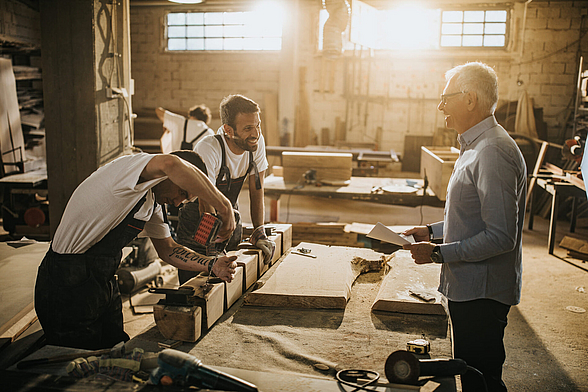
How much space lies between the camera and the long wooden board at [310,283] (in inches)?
80.5

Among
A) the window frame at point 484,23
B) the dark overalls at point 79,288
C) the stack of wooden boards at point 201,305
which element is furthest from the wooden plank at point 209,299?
the window frame at point 484,23

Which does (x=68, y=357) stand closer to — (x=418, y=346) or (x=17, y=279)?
(x=418, y=346)

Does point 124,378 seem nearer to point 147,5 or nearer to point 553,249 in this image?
point 553,249

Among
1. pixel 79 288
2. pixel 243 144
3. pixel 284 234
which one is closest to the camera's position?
pixel 79 288

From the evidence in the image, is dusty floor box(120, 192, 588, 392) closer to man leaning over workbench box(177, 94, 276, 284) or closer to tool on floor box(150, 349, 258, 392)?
man leaning over workbench box(177, 94, 276, 284)

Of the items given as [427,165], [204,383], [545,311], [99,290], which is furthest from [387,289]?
[427,165]

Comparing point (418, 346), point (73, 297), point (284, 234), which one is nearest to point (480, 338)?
point (418, 346)

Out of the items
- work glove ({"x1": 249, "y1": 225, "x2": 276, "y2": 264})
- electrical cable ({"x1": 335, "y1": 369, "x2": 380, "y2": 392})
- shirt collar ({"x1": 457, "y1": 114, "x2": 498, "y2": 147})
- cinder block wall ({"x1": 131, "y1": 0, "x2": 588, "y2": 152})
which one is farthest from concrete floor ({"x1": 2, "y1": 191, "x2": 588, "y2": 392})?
cinder block wall ({"x1": 131, "y1": 0, "x2": 588, "y2": 152})

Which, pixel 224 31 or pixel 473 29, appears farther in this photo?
pixel 224 31

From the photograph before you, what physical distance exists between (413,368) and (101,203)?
46.5 inches

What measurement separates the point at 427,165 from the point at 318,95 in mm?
5325

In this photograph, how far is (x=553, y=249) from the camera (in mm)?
5734

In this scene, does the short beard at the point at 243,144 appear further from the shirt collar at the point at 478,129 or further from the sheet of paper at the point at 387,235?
the shirt collar at the point at 478,129

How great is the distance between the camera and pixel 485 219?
5.61 feet
